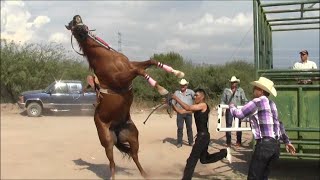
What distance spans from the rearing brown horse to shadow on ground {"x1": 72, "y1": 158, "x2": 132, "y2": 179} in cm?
77

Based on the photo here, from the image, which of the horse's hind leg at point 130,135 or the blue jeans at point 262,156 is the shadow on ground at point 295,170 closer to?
the blue jeans at point 262,156

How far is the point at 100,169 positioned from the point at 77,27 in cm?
336

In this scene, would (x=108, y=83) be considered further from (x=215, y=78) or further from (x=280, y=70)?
(x=215, y=78)

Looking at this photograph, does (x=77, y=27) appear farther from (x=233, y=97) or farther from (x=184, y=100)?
(x=233, y=97)

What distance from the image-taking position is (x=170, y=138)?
1196 centimetres

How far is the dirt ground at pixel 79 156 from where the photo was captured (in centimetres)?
473

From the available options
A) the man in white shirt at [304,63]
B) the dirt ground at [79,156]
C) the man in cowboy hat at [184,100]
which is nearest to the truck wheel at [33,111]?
the dirt ground at [79,156]

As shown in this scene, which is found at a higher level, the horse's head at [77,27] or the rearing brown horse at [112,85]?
the horse's head at [77,27]

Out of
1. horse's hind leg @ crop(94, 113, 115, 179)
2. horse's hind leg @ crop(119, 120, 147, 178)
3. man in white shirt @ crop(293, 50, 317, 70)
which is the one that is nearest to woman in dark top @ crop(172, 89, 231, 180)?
horse's hind leg @ crop(119, 120, 147, 178)

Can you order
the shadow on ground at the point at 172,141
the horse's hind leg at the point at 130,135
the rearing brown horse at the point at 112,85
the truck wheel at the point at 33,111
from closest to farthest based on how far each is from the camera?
the rearing brown horse at the point at 112,85 < the horse's hind leg at the point at 130,135 < the truck wheel at the point at 33,111 < the shadow on ground at the point at 172,141

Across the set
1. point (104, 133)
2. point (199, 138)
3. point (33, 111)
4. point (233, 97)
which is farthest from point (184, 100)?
point (33, 111)

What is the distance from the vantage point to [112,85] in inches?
233

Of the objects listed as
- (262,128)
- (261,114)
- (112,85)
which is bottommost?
(262,128)

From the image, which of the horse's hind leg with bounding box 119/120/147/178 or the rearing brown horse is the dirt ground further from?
the horse's hind leg with bounding box 119/120/147/178
